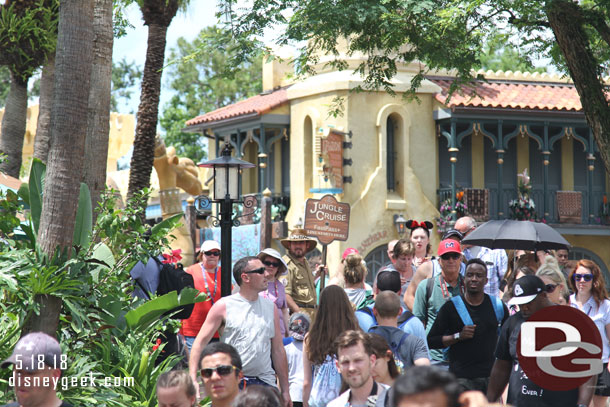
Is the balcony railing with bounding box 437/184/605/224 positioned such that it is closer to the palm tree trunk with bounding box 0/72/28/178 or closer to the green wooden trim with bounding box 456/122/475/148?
the green wooden trim with bounding box 456/122/475/148

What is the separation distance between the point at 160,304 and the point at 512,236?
4071 millimetres

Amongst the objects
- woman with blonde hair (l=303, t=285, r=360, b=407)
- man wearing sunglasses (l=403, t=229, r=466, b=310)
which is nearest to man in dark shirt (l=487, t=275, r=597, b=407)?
woman with blonde hair (l=303, t=285, r=360, b=407)

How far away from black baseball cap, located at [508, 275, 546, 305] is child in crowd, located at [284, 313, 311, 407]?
80.0 inches

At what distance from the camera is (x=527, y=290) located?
22.7 feet

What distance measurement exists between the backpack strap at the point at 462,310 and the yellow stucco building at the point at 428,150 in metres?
16.8

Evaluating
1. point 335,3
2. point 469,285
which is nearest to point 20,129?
point 335,3

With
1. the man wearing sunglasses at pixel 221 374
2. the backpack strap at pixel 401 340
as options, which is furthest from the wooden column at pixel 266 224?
the man wearing sunglasses at pixel 221 374

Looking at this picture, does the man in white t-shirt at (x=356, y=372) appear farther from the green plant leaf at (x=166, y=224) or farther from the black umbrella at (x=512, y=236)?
the black umbrella at (x=512, y=236)

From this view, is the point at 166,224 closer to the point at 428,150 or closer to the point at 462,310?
the point at 462,310

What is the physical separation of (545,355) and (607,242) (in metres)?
23.3

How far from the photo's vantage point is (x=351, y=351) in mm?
5648

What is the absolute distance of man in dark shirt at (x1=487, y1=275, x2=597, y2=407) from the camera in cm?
657

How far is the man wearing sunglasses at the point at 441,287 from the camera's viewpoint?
852 cm

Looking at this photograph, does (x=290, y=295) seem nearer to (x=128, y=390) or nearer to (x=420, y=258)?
A: (x=420, y=258)
